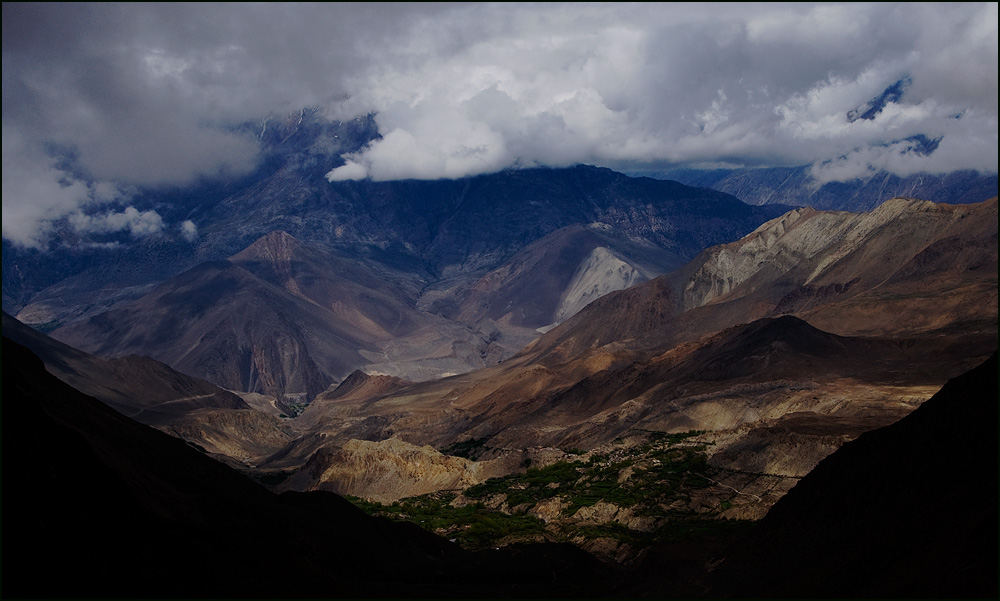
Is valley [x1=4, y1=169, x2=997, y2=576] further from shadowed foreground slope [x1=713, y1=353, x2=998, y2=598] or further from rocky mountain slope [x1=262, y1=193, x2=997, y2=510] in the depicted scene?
shadowed foreground slope [x1=713, y1=353, x2=998, y2=598]

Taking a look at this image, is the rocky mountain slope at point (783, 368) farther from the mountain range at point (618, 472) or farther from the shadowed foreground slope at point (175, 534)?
the shadowed foreground slope at point (175, 534)

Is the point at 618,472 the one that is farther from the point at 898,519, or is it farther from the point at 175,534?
the point at 175,534

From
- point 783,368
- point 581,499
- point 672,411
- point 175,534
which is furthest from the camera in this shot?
point 783,368

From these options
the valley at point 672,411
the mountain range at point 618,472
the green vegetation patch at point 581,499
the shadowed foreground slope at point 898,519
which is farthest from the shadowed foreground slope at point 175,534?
the valley at point 672,411

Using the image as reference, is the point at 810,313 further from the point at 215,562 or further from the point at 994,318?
the point at 215,562

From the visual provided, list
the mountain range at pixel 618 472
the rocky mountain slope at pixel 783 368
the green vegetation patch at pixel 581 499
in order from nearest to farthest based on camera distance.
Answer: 1. the mountain range at pixel 618 472
2. the green vegetation patch at pixel 581 499
3. the rocky mountain slope at pixel 783 368

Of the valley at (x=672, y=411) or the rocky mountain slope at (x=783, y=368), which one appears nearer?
the valley at (x=672, y=411)

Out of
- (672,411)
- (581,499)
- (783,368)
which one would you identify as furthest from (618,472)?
(783,368)

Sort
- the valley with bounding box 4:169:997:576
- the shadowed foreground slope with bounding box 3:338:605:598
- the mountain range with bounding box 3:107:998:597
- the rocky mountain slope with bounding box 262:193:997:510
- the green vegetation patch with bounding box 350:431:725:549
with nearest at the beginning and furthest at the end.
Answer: the shadowed foreground slope with bounding box 3:338:605:598 → the mountain range with bounding box 3:107:998:597 → the green vegetation patch with bounding box 350:431:725:549 → the valley with bounding box 4:169:997:576 → the rocky mountain slope with bounding box 262:193:997:510

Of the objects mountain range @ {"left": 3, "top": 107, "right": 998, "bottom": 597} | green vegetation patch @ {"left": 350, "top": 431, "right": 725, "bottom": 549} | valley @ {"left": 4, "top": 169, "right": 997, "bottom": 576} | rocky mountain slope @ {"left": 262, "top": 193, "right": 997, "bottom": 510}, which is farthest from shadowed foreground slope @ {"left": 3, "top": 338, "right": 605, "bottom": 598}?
rocky mountain slope @ {"left": 262, "top": 193, "right": 997, "bottom": 510}
